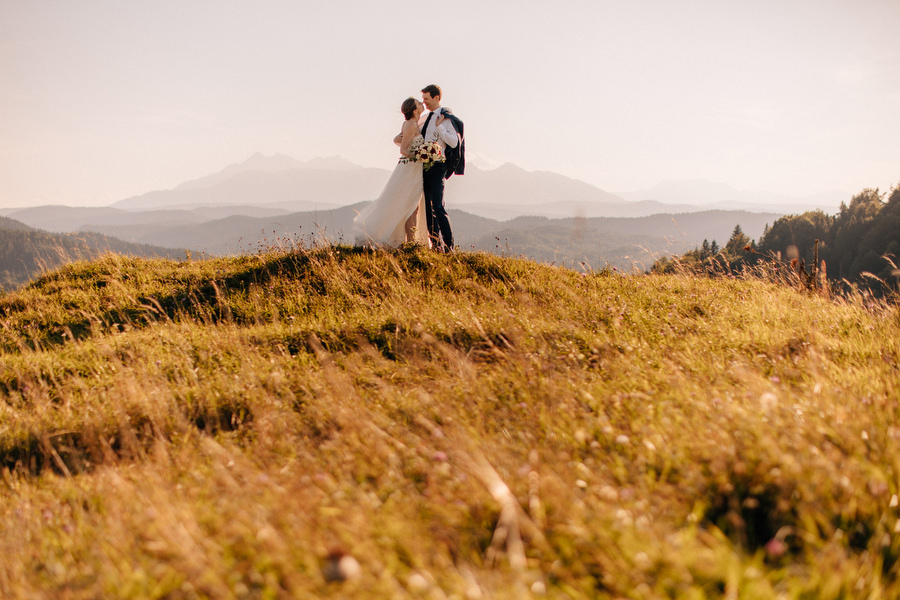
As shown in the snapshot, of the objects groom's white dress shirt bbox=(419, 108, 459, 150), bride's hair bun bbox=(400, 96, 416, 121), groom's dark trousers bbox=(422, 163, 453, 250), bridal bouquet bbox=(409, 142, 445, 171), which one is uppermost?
bride's hair bun bbox=(400, 96, 416, 121)

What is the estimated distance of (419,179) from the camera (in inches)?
364

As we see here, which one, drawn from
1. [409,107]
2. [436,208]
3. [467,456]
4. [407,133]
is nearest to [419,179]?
[436,208]

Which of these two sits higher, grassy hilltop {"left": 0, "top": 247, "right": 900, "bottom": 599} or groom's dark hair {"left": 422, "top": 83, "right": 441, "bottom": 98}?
groom's dark hair {"left": 422, "top": 83, "right": 441, "bottom": 98}

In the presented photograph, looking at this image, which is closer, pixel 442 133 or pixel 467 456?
pixel 467 456

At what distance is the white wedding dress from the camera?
9.25 m

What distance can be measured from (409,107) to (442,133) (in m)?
0.86

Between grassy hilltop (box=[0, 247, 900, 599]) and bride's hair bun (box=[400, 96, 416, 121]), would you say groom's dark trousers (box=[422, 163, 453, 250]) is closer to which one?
bride's hair bun (box=[400, 96, 416, 121])

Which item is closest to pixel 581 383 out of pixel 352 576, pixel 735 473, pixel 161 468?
pixel 735 473

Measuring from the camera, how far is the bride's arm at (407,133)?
9.03 m

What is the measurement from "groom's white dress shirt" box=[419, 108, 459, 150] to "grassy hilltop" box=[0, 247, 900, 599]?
3.98 meters

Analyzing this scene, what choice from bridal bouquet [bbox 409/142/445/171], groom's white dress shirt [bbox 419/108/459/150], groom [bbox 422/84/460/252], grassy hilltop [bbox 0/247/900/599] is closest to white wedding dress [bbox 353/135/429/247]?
bridal bouquet [bbox 409/142/445/171]

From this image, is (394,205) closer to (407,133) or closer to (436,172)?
(436,172)

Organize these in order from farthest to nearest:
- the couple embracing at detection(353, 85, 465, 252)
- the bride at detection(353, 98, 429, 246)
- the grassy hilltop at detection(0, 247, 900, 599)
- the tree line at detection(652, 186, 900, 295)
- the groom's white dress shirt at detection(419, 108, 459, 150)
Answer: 1. the tree line at detection(652, 186, 900, 295)
2. the bride at detection(353, 98, 429, 246)
3. the couple embracing at detection(353, 85, 465, 252)
4. the groom's white dress shirt at detection(419, 108, 459, 150)
5. the grassy hilltop at detection(0, 247, 900, 599)

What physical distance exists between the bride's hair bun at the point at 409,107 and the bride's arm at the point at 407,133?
0.52 feet
